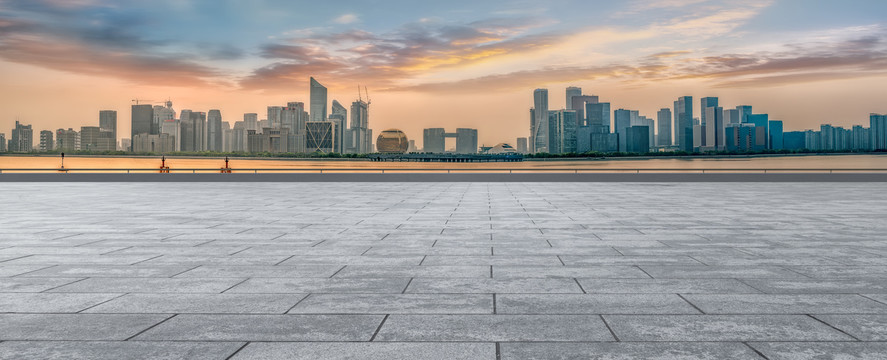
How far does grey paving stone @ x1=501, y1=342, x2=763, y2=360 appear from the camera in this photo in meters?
4.68

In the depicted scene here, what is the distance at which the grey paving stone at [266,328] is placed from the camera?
5.20 metres

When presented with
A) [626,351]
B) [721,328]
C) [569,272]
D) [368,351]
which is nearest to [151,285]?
[368,351]

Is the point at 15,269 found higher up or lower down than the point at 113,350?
higher up

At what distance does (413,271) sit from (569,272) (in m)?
2.21

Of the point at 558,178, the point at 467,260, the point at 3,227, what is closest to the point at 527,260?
the point at 467,260

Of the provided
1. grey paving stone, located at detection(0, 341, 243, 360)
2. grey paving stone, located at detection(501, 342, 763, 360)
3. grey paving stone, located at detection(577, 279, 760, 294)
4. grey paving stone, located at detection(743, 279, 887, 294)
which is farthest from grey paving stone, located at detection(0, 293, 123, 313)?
grey paving stone, located at detection(743, 279, 887, 294)

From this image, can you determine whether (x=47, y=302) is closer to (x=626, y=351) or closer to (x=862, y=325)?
(x=626, y=351)

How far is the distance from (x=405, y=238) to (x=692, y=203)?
42.7 ft

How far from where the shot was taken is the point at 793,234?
1216 centimetres

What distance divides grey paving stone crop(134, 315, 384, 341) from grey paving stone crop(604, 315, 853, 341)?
2431mm

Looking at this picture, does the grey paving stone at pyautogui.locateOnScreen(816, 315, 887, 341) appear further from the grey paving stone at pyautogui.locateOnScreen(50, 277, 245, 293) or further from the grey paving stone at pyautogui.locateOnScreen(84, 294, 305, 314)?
the grey paving stone at pyautogui.locateOnScreen(50, 277, 245, 293)

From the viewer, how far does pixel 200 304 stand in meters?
6.34

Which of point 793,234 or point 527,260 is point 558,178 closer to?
point 793,234

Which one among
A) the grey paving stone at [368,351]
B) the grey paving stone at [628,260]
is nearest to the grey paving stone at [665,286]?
the grey paving stone at [628,260]
